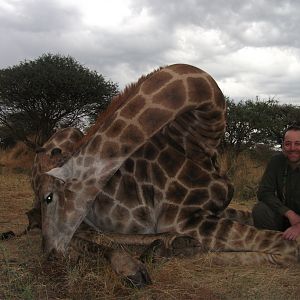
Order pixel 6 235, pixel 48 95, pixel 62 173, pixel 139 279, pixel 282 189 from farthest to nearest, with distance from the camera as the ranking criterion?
pixel 48 95 < pixel 6 235 < pixel 282 189 < pixel 62 173 < pixel 139 279

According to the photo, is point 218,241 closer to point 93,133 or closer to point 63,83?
point 93,133

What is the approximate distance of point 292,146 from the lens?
14.4ft

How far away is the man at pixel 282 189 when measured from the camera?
14.5 ft

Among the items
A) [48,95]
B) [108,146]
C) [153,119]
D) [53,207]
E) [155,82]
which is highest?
[48,95]

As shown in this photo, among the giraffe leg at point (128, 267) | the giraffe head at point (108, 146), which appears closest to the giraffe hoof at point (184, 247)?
the giraffe leg at point (128, 267)

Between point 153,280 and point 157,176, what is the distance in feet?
4.44

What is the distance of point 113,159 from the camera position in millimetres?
3711

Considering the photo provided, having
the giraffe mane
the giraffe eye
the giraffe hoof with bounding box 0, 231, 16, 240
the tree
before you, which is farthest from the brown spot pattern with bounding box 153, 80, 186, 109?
the tree

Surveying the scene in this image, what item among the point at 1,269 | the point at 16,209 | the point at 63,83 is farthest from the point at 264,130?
the point at 1,269

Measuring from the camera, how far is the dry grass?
302cm

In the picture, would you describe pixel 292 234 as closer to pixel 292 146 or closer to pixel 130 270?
pixel 292 146

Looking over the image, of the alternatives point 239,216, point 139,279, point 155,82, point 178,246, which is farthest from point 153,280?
point 239,216

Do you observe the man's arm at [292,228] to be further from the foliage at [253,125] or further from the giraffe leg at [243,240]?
the foliage at [253,125]

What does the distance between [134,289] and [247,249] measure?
4.37 feet
